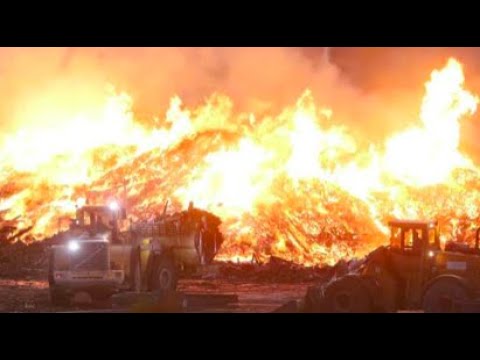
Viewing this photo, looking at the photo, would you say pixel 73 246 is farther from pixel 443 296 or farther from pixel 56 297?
pixel 443 296

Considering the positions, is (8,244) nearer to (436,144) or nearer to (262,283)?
(262,283)

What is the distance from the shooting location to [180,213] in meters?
20.3

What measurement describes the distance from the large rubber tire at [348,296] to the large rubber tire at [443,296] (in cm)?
105

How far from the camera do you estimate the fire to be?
2005cm

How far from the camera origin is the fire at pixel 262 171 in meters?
20.0

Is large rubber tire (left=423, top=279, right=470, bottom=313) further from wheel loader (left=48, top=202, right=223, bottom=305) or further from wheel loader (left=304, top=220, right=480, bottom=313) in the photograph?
wheel loader (left=48, top=202, right=223, bottom=305)

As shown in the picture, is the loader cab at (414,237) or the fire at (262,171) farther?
the fire at (262,171)

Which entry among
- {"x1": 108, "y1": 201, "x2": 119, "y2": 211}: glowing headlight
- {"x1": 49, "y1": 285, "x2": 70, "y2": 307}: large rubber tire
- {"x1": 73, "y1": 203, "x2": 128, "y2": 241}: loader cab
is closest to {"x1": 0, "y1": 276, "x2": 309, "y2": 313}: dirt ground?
{"x1": 49, "y1": 285, "x2": 70, "y2": 307}: large rubber tire

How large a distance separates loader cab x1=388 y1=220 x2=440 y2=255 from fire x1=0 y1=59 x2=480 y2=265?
117 centimetres

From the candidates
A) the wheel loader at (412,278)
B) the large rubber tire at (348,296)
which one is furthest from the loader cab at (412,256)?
the large rubber tire at (348,296)

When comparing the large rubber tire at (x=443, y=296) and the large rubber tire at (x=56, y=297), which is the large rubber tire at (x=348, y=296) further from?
the large rubber tire at (x=56, y=297)

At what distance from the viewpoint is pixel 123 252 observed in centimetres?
1969

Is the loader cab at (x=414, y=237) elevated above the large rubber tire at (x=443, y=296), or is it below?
above
